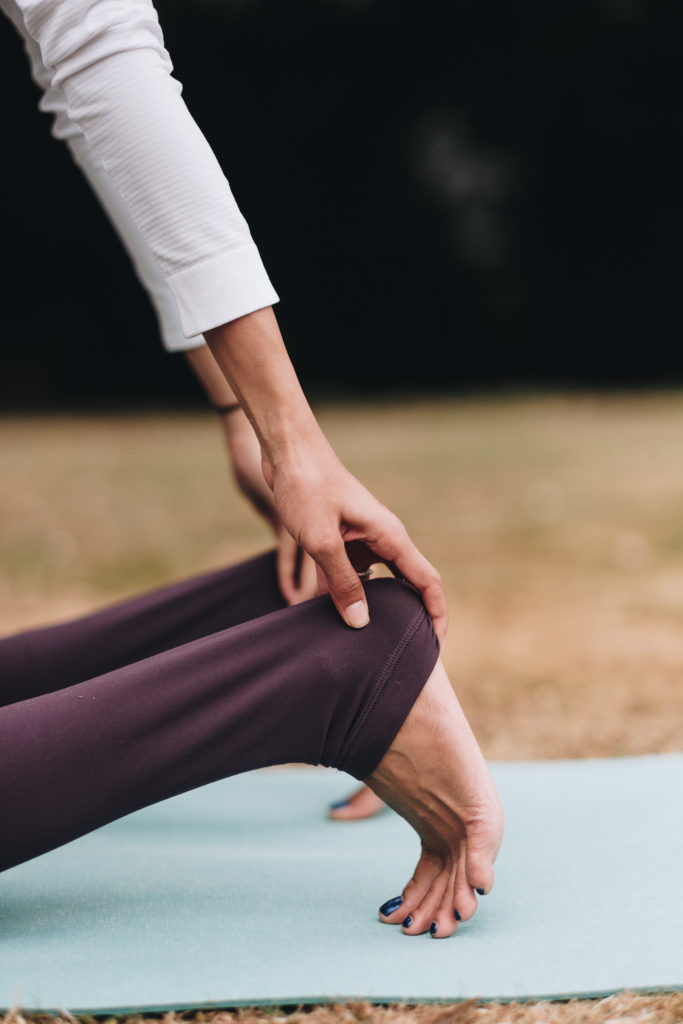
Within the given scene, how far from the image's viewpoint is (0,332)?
9.73 m

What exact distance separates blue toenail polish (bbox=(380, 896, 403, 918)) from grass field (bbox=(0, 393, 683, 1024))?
0.58 ft

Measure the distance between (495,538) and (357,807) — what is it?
2.68m

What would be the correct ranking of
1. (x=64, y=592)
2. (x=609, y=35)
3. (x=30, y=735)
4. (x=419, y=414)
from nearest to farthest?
(x=30, y=735), (x=64, y=592), (x=419, y=414), (x=609, y=35)

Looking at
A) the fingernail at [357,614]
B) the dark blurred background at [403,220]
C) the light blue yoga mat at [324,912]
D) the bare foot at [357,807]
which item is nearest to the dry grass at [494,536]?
the bare foot at [357,807]

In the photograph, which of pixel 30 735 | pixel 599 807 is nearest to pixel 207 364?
pixel 30 735

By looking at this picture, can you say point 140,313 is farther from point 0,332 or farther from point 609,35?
point 609,35

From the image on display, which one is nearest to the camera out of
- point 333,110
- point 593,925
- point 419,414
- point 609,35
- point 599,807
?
point 593,925

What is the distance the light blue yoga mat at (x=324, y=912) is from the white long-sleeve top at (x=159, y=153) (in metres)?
0.60

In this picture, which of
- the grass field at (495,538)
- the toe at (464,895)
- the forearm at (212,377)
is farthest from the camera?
the grass field at (495,538)

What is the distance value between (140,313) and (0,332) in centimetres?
128

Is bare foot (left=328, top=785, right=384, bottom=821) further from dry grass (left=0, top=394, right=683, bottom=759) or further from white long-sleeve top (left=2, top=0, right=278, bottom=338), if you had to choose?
white long-sleeve top (left=2, top=0, right=278, bottom=338)

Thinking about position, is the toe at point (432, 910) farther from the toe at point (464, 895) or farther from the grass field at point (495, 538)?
the grass field at point (495, 538)

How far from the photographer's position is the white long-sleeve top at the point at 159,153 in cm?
108

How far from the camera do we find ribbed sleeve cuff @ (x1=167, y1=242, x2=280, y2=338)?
109 centimetres
